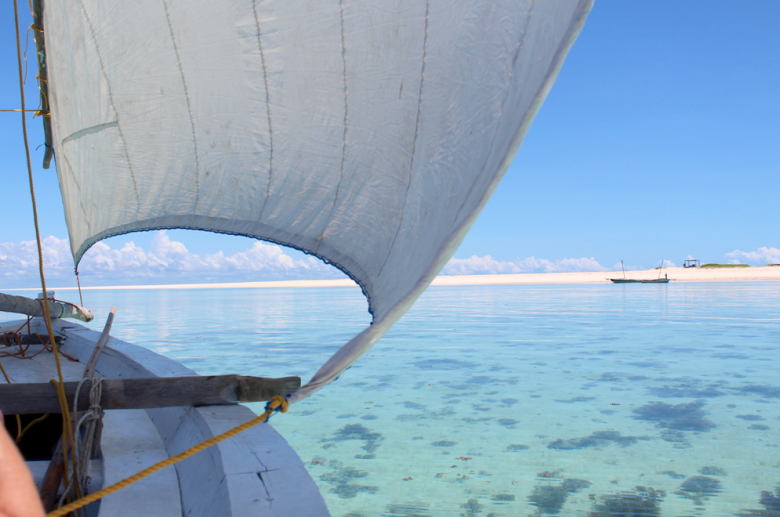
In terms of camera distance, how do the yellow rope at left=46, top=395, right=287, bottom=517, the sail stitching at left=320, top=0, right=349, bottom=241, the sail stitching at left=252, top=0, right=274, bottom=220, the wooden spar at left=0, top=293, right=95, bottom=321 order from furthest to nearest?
the wooden spar at left=0, top=293, right=95, bottom=321
the sail stitching at left=252, top=0, right=274, bottom=220
the sail stitching at left=320, top=0, right=349, bottom=241
the yellow rope at left=46, top=395, right=287, bottom=517

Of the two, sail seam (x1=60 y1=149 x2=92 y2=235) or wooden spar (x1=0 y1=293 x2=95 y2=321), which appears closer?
sail seam (x1=60 y1=149 x2=92 y2=235)

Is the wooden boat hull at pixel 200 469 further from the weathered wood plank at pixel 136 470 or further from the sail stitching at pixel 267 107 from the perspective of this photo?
the sail stitching at pixel 267 107

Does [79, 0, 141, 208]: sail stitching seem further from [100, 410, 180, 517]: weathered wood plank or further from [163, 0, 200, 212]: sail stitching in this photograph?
[100, 410, 180, 517]: weathered wood plank

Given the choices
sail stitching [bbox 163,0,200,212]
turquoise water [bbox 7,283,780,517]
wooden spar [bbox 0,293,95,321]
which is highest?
sail stitching [bbox 163,0,200,212]

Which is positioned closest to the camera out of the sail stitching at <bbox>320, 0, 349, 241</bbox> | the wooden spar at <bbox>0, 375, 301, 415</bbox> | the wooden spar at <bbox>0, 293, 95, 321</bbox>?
the sail stitching at <bbox>320, 0, 349, 241</bbox>

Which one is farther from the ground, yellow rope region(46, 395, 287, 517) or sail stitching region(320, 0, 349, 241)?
sail stitching region(320, 0, 349, 241)

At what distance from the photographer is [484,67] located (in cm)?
145

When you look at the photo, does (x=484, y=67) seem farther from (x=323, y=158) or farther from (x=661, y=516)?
(x=661, y=516)

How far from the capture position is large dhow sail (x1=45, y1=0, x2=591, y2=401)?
137 cm

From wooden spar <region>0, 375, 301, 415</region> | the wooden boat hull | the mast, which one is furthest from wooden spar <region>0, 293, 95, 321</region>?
wooden spar <region>0, 375, 301, 415</region>

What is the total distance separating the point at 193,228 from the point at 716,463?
13.6ft

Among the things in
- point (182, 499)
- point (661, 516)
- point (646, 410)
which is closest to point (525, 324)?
point (646, 410)

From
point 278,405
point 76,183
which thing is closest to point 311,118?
point 278,405

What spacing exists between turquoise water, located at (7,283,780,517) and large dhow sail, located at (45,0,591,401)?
2115 mm
